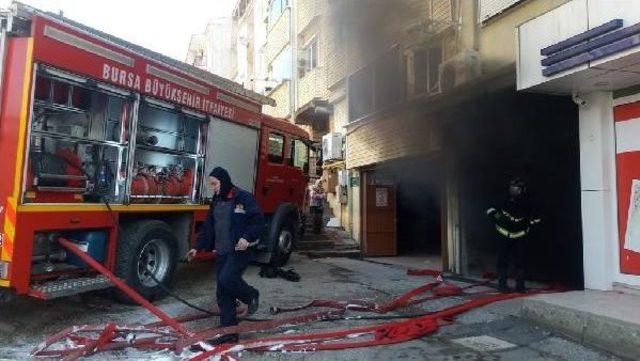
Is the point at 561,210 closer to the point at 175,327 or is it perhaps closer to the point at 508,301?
the point at 508,301

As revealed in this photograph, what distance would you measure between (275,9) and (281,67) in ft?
9.85

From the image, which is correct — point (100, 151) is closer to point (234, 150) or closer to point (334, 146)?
point (234, 150)

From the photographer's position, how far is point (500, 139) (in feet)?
29.0

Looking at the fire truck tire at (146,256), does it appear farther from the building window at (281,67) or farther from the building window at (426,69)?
the building window at (281,67)

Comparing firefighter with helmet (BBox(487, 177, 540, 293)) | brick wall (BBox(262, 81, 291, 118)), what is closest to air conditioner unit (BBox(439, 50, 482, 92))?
firefighter with helmet (BBox(487, 177, 540, 293))

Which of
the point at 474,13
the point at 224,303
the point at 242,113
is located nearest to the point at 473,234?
the point at 474,13

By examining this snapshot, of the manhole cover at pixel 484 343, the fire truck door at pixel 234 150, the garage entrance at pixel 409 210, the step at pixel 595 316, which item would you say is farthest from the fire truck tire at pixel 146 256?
the garage entrance at pixel 409 210

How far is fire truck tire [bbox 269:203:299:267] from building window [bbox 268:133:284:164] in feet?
2.64

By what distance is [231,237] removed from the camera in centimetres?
486

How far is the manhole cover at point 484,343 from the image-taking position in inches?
188

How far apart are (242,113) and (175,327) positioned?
161 inches

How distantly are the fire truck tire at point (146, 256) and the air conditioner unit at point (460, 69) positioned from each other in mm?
5210

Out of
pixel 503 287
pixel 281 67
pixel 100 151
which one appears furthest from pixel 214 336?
pixel 281 67

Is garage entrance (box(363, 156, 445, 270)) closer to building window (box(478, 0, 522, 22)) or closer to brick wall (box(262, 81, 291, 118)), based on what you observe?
building window (box(478, 0, 522, 22))
